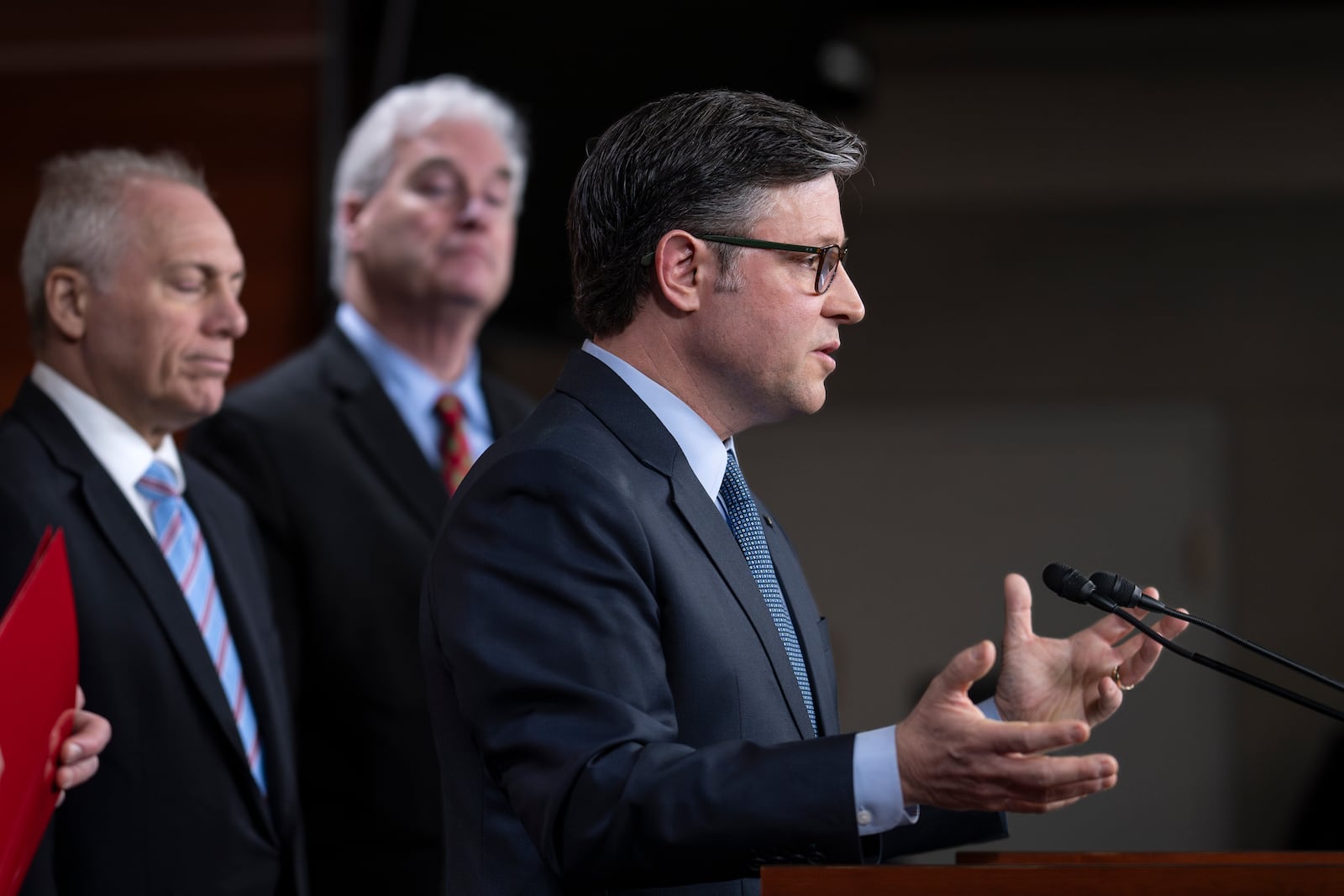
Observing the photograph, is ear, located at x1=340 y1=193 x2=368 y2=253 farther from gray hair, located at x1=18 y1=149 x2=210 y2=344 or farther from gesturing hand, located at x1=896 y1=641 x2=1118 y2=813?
gesturing hand, located at x1=896 y1=641 x2=1118 y2=813

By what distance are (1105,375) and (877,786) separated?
5.71 meters

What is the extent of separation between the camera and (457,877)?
1.45m

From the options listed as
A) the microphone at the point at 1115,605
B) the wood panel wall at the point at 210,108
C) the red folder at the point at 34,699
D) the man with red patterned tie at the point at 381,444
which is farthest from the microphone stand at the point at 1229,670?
the wood panel wall at the point at 210,108

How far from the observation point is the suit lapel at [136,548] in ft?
6.21

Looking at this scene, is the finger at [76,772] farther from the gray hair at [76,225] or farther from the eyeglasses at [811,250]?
the eyeglasses at [811,250]

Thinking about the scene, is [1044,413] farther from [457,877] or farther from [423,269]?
[457,877]

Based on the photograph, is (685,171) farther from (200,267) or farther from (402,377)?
(402,377)

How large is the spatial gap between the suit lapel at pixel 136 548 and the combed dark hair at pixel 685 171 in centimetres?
75

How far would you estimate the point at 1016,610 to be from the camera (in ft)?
4.45

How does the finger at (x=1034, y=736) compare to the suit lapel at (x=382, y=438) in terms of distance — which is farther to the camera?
the suit lapel at (x=382, y=438)

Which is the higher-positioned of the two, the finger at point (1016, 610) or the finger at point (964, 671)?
the finger at point (1016, 610)

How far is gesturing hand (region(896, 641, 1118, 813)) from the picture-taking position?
1.08 m

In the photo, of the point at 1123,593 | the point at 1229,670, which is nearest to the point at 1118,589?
the point at 1123,593

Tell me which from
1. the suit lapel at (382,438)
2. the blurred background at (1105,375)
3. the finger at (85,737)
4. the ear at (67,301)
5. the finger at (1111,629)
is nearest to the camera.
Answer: the finger at (1111,629)
